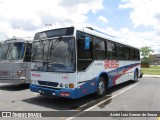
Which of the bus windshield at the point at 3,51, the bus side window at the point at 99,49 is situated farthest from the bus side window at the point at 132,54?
the bus windshield at the point at 3,51

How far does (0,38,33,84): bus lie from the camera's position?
11896 millimetres

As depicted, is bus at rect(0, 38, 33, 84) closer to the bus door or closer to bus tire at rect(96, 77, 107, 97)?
bus tire at rect(96, 77, 107, 97)

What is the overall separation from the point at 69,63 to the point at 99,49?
263cm

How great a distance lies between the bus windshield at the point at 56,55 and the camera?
799 centimetres

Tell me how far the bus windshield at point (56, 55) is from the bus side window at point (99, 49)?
198 centimetres

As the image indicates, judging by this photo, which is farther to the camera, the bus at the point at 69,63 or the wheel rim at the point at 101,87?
the wheel rim at the point at 101,87

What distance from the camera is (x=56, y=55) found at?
830 cm

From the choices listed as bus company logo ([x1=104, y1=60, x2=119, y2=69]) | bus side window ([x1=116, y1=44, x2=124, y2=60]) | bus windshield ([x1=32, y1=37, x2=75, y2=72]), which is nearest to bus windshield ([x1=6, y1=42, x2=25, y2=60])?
bus windshield ([x1=32, y1=37, x2=75, y2=72])

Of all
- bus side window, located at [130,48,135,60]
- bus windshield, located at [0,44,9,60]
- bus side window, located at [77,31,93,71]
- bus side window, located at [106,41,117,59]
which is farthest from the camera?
bus side window, located at [130,48,135,60]

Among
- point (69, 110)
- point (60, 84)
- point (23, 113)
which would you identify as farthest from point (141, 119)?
point (23, 113)

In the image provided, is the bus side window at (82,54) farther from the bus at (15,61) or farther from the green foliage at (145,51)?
the green foliage at (145,51)

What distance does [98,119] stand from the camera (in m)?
6.78

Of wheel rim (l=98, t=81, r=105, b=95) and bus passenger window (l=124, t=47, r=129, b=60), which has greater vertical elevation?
bus passenger window (l=124, t=47, r=129, b=60)

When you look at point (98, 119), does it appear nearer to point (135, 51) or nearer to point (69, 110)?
point (69, 110)
